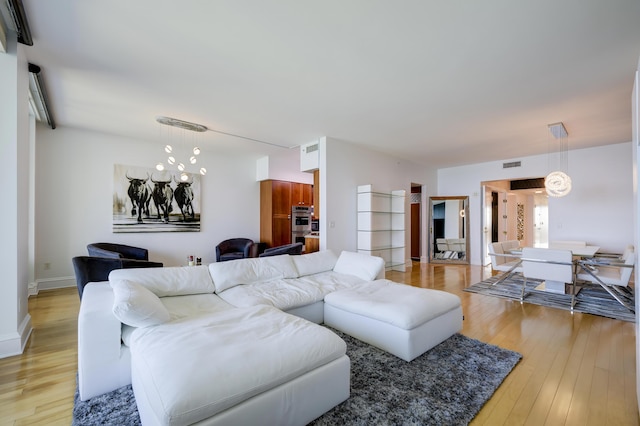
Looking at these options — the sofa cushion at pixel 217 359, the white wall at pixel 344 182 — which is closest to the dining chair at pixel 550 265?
the white wall at pixel 344 182

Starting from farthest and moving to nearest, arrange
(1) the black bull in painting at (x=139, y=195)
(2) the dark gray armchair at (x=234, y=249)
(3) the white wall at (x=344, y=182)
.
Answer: (2) the dark gray armchair at (x=234, y=249), (1) the black bull in painting at (x=139, y=195), (3) the white wall at (x=344, y=182)

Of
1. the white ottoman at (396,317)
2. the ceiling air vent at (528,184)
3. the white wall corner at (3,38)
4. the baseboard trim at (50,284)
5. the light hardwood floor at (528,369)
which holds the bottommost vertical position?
the light hardwood floor at (528,369)

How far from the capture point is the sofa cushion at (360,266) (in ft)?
12.2

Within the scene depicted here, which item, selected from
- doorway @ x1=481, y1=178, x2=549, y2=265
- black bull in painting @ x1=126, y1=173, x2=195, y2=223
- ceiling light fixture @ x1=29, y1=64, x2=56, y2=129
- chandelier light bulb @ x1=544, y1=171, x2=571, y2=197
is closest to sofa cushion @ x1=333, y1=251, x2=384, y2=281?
chandelier light bulb @ x1=544, y1=171, x2=571, y2=197

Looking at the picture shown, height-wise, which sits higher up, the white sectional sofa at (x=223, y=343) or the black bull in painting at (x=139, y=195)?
the black bull in painting at (x=139, y=195)

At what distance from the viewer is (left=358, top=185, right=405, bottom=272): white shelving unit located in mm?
5629

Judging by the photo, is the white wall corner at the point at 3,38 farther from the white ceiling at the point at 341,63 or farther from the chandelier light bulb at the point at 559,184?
the chandelier light bulb at the point at 559,184

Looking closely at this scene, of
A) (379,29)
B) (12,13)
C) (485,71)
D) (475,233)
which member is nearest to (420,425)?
(379,29)

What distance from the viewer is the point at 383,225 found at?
245 inches

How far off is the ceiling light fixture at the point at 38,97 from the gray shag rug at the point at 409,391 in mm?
3381

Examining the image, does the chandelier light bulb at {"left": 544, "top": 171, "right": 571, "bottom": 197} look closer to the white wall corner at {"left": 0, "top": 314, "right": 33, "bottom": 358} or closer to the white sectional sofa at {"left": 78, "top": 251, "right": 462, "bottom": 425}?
the white sectional sofa at {"left": 78, "top": 251, "right": 462, "bottom": 425}

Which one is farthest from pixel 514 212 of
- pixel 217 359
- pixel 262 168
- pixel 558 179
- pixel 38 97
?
pixel 38 97

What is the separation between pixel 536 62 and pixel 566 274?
2.72 m

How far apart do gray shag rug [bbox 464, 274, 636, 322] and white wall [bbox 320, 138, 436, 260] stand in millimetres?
2075
